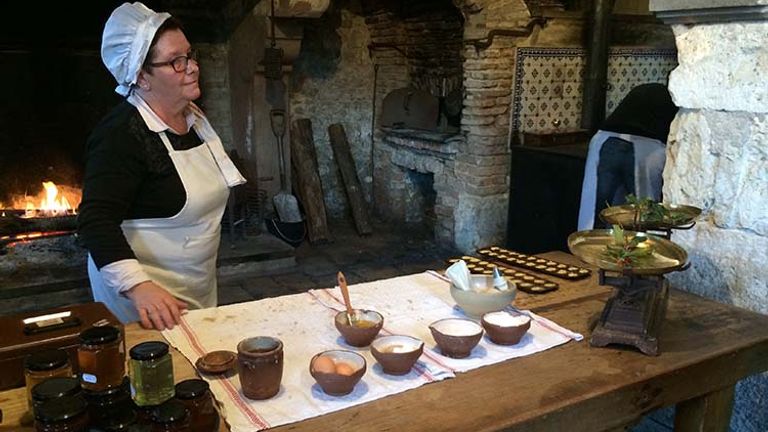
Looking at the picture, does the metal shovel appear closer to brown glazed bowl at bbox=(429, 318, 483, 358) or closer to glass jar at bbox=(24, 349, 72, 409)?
brown glazed bowl at bbox=(429, 318, 483, 358)

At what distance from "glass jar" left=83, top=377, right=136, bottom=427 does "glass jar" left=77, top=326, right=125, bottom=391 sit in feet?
0.12

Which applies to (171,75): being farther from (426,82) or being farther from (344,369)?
(426,82)

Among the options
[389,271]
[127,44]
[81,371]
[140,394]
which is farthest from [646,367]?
[389,271]

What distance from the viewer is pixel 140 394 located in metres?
1.23

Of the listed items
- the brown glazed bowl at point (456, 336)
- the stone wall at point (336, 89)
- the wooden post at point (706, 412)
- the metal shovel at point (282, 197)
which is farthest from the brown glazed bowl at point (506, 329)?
the stone wall at point (336, 89)

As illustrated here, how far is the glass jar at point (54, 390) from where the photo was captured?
112cm

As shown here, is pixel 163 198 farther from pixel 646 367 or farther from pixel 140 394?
pixel 646 367

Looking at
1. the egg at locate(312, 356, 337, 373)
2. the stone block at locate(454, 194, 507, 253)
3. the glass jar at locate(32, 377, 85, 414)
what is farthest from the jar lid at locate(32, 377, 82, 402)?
the stone block at locate(454, 194, 507, 253)

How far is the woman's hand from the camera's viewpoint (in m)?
1.78

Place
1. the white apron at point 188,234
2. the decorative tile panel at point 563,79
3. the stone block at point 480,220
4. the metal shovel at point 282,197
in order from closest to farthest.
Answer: the white apron at point 188,234, the decorative tile panel at point 563,79, the stone block at point 480,220, the metal shovel at point 282,197

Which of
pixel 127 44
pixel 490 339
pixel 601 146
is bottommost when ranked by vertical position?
pixel 490 339

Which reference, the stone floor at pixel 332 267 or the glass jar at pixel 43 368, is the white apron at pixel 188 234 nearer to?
the glass jar at pixel 43 368

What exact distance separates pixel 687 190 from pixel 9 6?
15.3 feet

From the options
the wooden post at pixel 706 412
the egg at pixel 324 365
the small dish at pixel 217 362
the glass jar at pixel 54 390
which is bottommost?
the wooden post at pixel 706 412
